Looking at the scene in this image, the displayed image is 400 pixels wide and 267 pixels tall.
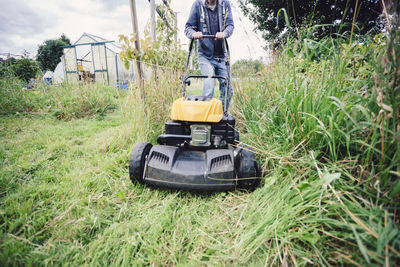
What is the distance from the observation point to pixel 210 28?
2967 millimetres

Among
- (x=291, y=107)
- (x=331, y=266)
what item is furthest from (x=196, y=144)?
(x=331, y=266)

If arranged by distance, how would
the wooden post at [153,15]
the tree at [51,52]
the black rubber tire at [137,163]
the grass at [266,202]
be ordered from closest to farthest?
the grass at [266,202] < the black rubber tire at [137,163] < the wooden post at [153,15] < the tree at [51,52]

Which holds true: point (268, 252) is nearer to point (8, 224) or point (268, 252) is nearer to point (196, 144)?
point (196, 144)

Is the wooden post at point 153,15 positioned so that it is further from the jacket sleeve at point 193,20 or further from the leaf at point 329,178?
the leaf at point 329,178

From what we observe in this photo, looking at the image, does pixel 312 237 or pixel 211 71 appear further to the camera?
pixel 211 71

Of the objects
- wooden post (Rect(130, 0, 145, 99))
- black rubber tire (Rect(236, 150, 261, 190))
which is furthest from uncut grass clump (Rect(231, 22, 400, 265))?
wooden post (Rect(130, 0, 145, 99))

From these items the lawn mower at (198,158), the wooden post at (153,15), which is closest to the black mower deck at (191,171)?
the lawn mower at (198,158)

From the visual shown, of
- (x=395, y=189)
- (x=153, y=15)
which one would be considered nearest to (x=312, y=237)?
(x=395, y=189)

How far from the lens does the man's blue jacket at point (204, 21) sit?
9.21 feet

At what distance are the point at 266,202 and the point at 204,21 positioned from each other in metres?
2.66

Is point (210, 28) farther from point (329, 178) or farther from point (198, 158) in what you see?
point (329, 178)

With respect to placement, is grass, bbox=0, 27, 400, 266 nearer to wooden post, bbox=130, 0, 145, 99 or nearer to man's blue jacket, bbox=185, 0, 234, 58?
wooden post, bbox=130, 0, 145, 99

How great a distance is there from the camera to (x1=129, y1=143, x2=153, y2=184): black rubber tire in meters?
1.67

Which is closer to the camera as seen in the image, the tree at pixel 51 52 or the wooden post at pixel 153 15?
the wooden post at pixel 153 15
